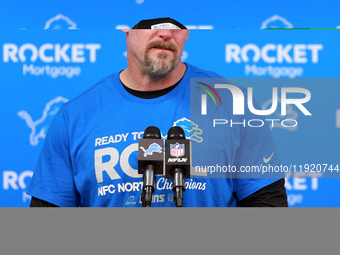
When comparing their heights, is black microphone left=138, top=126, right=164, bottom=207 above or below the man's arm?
above

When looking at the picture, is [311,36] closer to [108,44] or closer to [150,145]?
[108,44]

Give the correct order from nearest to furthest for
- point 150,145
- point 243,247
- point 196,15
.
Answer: point 243,247 → point 150,145 → point 196,15

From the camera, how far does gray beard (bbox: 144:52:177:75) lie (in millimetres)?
1799

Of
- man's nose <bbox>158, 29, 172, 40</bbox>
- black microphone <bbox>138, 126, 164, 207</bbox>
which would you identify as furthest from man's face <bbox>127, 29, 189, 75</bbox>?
black microphone <bbox>138, 126, 164, 207</bbox>

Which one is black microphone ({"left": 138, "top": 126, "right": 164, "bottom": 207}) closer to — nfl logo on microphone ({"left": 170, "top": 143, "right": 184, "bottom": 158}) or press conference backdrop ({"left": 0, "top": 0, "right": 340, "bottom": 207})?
nfl logo on microphone ({"left": 170, "top": 143, "right": 184, "bottom": 158})

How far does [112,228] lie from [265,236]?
31cm

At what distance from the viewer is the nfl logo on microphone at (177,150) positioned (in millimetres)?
1258

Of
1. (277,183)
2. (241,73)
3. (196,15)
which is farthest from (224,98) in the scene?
(196,15)

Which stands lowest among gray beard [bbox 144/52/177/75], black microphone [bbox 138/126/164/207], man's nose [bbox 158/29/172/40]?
black microphone [bbox 138/126/164/207]

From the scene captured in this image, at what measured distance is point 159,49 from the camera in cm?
179

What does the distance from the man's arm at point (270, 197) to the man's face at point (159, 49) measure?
59cm

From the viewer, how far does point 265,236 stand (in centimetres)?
93

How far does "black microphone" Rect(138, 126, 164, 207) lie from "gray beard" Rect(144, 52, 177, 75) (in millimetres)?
560

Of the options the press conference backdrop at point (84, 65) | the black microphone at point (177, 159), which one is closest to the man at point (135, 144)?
the press conference backdrop at point (84, 65)
